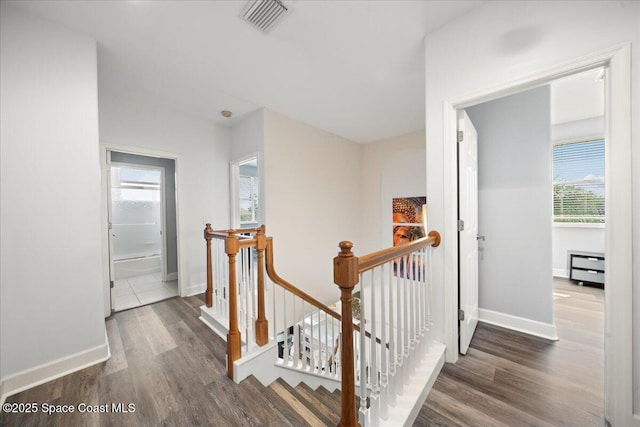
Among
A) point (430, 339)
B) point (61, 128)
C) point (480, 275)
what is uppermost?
point (61, 128)

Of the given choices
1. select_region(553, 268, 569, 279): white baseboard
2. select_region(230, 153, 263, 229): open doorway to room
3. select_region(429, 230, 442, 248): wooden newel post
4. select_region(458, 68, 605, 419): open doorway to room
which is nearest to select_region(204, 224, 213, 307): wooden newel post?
select_region(230, 153, 263, 229): open doorway to room

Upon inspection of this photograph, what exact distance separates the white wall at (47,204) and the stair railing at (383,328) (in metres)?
2.20

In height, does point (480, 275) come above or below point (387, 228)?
below

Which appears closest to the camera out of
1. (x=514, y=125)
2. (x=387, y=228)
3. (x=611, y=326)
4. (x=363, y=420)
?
(x=363, y=420)

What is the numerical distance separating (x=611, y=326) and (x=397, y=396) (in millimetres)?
1205

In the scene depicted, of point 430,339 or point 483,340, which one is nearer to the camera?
point 430,339

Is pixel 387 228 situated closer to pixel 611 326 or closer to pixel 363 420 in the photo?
pixel 611 326

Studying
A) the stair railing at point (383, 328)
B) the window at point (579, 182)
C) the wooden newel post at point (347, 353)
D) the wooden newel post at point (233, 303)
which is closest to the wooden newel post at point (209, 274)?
the wooden newel post at point (233, 303)

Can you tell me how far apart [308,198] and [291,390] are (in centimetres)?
265

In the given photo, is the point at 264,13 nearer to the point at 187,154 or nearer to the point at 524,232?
the point at 187,154

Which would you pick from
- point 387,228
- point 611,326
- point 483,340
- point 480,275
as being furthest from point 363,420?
point 387,228

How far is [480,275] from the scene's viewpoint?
2555 mm

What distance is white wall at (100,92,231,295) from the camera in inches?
117

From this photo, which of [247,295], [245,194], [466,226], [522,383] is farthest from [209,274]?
[245,194]
